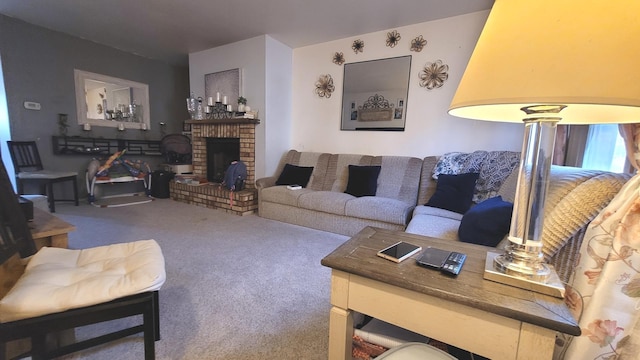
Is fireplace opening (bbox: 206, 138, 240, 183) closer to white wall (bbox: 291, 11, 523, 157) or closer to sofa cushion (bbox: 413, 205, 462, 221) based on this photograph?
white wall (bbox: 291, 11, 523, 157)

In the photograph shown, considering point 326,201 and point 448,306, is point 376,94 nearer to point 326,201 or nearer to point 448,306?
point 326,201

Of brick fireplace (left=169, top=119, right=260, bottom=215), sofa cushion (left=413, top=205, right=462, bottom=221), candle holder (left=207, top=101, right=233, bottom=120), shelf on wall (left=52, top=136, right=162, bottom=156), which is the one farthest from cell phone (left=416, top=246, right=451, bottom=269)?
shelf on wall (left=52, top=136, right=162, bottom=156)

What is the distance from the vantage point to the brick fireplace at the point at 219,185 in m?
3.58

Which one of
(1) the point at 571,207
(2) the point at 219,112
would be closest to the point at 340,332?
(1) the point at 571,207

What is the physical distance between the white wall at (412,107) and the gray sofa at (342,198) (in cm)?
32

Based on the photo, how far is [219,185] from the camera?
403 cm

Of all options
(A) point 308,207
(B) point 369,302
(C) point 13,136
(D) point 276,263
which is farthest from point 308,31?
(C) point 13,136

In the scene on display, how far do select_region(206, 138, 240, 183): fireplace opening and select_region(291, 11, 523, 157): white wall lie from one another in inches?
43.7

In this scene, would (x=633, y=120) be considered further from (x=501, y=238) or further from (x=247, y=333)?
(x=247, y=333)

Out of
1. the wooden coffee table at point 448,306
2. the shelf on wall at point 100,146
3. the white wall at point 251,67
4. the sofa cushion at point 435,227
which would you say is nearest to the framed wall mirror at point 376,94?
the white wall at point 251,67

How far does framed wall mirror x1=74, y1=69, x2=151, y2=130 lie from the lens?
159 inches

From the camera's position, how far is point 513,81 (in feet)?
1.81

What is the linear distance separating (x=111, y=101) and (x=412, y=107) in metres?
4.90

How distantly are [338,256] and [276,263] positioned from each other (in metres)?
1.45
